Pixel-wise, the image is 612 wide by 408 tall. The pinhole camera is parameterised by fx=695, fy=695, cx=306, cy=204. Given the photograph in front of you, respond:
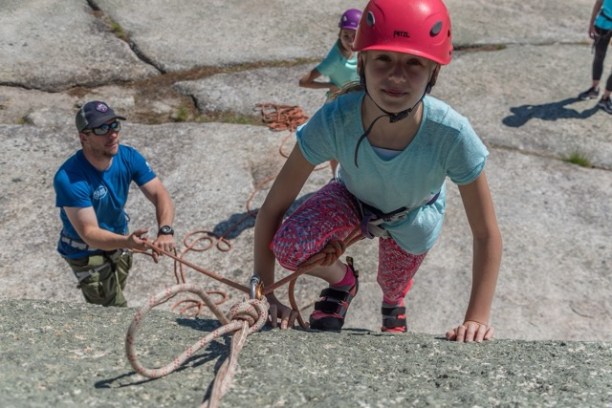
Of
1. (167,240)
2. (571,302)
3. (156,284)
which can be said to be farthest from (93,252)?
(571,302)

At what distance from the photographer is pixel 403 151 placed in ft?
8.69

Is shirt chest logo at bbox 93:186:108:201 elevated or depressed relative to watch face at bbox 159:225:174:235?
elevated

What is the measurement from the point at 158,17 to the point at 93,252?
5416mm

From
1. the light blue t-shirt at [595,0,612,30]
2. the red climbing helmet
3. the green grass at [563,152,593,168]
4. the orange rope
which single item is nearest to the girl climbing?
the red climbing helmet

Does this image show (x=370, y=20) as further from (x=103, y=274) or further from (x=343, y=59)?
(x=343, y=59)

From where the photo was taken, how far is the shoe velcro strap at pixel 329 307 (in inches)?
134

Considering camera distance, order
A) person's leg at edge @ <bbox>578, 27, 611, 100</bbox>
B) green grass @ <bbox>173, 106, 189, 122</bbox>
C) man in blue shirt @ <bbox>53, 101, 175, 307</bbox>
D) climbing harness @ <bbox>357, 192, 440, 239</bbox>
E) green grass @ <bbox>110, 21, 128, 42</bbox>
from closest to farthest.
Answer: climbing harness @ <bbox>357, 192, 440, 239</bbox>
man in blue shirt @ <bbox>53, 101, 175, 307</bbox>
green grass @ <bbox>173, 106, 189, 122</bbox>
person's leg at edge @ <bbox>578, 27, 611, 100</bbox>
green grass @ <bbox>110, 21, 128, 42</bbox>

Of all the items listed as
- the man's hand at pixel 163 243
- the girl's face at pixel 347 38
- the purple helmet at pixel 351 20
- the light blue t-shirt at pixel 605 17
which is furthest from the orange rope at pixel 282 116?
the light blue t-shirt at pixel 605 17

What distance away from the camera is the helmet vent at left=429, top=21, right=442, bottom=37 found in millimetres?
2441

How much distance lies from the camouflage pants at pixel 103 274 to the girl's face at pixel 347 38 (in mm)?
2210

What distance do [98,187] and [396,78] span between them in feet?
6.07

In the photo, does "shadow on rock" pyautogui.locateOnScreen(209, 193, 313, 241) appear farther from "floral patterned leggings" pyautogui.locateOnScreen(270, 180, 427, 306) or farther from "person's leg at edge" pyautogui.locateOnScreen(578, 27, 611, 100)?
"person's leg at edge" pyautogui.locateOnScreen(578, 27, 611, 100)

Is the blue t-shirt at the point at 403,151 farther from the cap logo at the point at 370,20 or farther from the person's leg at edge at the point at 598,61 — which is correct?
the person's leg at edge at the point at 598,61

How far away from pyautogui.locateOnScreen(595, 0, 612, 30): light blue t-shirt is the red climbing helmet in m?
5.30
